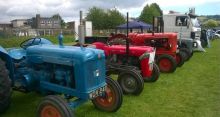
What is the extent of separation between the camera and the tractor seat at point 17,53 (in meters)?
5.50

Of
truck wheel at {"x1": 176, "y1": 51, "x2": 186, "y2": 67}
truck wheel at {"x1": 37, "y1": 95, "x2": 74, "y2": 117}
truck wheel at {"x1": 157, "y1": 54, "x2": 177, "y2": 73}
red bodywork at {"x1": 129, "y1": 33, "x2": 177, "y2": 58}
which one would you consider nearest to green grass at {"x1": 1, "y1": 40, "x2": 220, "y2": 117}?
truck wheel at {"x1": 157, "y1": 54, "x2": 177, "y2": 73}

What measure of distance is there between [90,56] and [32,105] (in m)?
2.12

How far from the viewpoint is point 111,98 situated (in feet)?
16.9

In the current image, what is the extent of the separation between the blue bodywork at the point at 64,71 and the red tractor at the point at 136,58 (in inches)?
89.2

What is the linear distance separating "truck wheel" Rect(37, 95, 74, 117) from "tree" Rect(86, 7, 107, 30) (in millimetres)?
41229

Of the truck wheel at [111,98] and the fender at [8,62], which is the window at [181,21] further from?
the fender at [8,62]

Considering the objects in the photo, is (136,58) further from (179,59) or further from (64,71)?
(179,59)

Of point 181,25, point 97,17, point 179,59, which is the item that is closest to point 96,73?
point 179,59

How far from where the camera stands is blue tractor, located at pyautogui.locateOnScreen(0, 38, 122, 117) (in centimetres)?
418

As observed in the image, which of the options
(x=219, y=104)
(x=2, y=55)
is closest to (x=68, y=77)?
(x=2, y=55)

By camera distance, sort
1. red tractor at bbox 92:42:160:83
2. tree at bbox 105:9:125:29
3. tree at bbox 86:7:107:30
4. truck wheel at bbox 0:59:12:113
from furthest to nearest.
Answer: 1. tree at bbox 86:7:107:30
2. tree at bbox 105:9:125:29
3. red tractor at bbox 92:42:160:83
4. truck wheel at bbox 0:59:12:113

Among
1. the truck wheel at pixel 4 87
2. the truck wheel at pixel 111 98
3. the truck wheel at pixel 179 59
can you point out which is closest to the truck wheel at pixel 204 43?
the truck wheel at pixel 179 59

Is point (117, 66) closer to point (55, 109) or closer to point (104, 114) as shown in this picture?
point (104, 114)

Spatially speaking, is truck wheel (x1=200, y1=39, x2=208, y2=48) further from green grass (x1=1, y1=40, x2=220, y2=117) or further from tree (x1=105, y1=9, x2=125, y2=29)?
tree (x1=105, y1=9, x2=125, y2=29)
